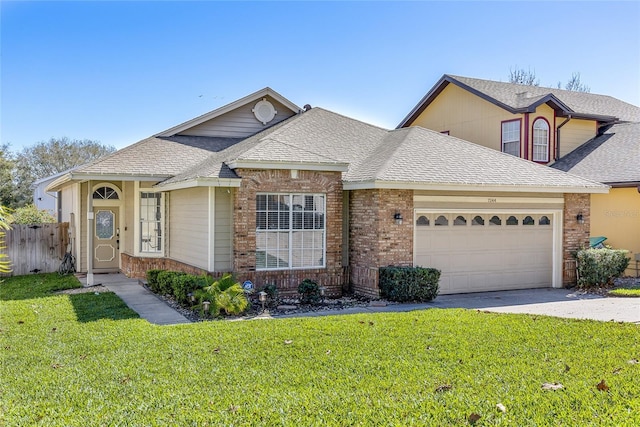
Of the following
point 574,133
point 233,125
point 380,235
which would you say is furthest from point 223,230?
point 574,133

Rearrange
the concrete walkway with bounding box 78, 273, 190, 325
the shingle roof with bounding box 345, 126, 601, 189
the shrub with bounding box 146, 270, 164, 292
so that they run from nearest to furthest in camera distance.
→ the concrete walkway with bounding box 78, 273, 190, 325, the shingle roof with bounding box 345, 126, 601, 189, the shrub with bounding box 146, 270, 164, 292

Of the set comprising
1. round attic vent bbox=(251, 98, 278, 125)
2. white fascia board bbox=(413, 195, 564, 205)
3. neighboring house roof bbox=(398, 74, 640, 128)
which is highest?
neighboring house roof bbox=(398, 74, 640, 128)

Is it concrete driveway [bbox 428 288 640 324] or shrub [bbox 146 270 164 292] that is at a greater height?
shrub [bbox 146 270 164 292]

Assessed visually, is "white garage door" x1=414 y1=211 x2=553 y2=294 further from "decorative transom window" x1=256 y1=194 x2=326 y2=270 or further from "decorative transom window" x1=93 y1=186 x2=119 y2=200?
"decorative transom window" x1=93 y1=186 x2=119 y2=200

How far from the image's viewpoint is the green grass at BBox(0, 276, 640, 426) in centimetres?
514

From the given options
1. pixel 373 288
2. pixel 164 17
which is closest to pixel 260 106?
pixel 164 17

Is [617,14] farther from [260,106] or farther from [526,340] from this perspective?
A: [260,106]

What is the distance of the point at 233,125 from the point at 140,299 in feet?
26.2

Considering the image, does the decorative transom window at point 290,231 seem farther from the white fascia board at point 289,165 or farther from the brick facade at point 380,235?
the brick facade at point 380,235

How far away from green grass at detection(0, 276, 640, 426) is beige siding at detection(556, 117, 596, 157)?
12.5 m

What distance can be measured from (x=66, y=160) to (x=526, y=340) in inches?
2186

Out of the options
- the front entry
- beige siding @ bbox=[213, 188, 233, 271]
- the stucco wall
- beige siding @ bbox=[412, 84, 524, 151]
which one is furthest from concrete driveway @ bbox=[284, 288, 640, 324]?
the front entry

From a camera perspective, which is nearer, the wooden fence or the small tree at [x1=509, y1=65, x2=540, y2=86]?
the wooden fence

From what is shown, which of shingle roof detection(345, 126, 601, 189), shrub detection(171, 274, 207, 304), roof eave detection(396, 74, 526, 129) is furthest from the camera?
roof eave detection(396, 74, 526, 129)
